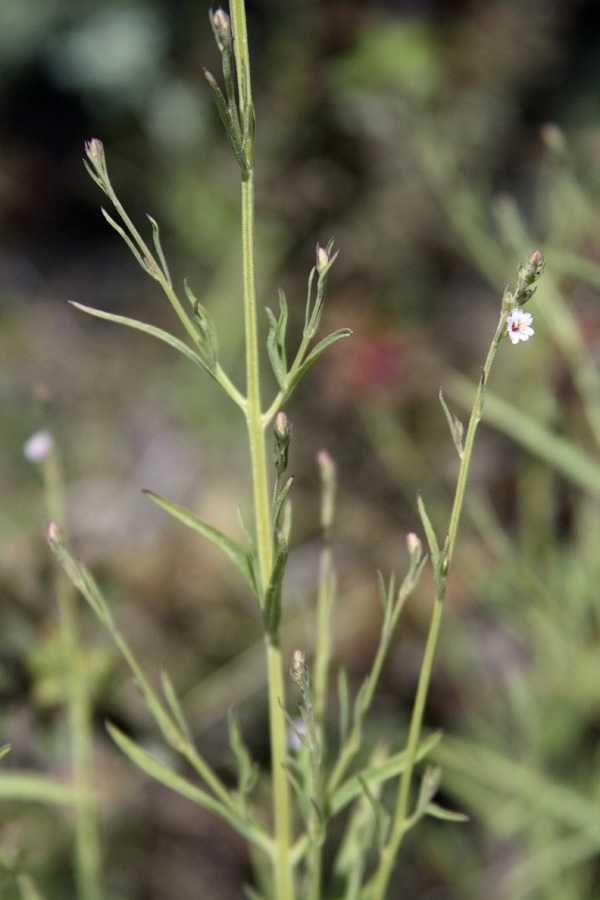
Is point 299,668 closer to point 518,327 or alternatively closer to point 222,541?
point 222,541

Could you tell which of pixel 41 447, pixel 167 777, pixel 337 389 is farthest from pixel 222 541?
pixel 337 389

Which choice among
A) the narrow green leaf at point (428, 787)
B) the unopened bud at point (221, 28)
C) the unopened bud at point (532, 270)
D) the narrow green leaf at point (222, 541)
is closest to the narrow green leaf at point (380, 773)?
the narrow green leaf at point (428, 787)

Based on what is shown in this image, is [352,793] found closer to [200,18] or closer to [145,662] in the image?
[145,662]

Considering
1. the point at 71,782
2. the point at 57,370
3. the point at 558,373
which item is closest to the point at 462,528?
the point at 558,373

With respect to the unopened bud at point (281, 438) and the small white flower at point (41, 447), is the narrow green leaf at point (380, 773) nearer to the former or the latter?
the unopened bud at point (281, 438)

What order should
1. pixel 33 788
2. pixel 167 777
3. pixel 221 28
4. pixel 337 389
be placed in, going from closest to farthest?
A: pixel 221 28
pixel 167 777
pixel 33 788
pixel 337 389
